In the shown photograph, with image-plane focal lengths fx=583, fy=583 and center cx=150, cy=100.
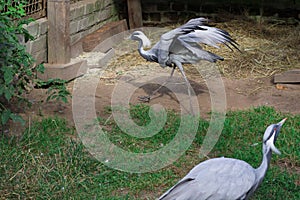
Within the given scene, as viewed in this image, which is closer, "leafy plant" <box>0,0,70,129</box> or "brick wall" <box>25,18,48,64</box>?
"leafy plant" <box>0,0,70,129</box>

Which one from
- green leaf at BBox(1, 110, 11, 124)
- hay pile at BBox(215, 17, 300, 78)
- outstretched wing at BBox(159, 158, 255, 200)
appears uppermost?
outstretched wing at BBox(159, 158, 255, 200)

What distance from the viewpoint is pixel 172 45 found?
5.80m

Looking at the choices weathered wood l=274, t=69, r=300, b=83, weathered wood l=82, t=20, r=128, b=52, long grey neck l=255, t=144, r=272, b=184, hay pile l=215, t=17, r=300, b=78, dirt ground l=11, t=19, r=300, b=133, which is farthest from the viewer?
weathered wood l=82, t=20, r=128, b=52

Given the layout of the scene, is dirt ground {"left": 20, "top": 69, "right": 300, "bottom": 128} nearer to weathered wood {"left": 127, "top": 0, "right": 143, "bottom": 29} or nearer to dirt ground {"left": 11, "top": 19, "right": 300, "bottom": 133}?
dirt ground {"left": 11, "top": 19, "right": 300, "bottom": 133}

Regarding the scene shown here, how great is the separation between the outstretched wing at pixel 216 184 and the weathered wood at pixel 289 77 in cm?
338

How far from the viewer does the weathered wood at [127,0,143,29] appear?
30.5ft

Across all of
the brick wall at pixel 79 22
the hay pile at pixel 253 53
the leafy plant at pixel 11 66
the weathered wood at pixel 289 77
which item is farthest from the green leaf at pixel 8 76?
the weathered wood at pixel 289 77

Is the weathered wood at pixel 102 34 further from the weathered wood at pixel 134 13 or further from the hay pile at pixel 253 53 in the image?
the hay pile at pixel 253 53

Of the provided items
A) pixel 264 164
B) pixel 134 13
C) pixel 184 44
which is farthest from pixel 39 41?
pixel 264 164

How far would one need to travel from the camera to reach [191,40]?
5.72 metres

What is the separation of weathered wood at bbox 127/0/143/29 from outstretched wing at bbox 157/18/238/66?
11.8 ft

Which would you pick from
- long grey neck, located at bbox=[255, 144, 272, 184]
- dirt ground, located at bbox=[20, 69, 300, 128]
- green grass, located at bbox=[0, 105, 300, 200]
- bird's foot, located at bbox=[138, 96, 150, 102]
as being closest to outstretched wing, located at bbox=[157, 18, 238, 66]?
bird's foot, located at bbox=[138, 96, 150, 102]

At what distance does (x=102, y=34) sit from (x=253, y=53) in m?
2.09

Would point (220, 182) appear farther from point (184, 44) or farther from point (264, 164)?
point (184, 44)
